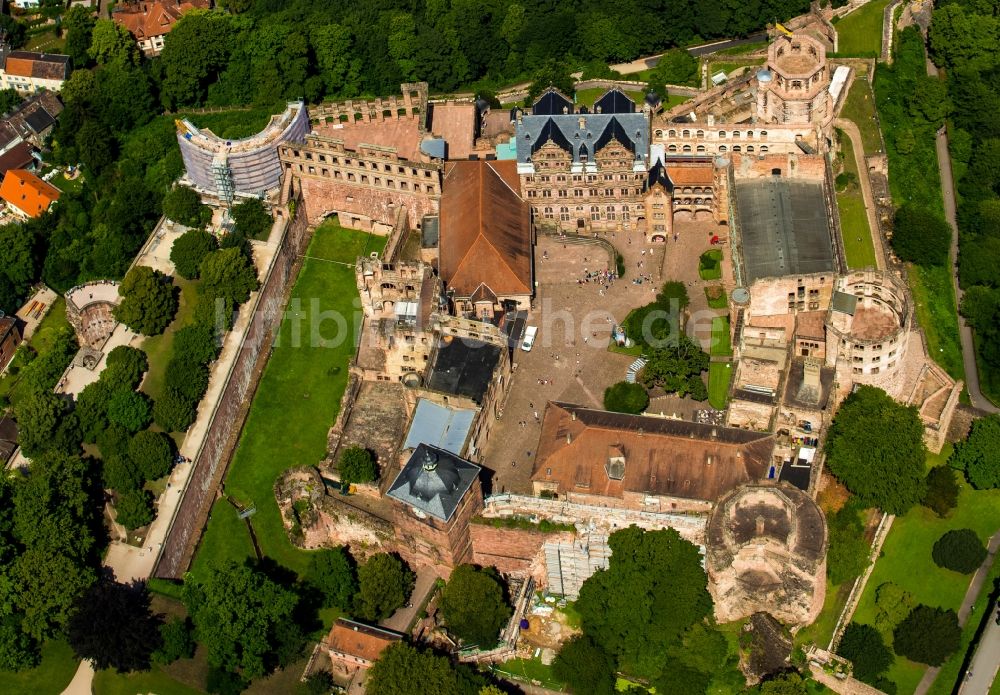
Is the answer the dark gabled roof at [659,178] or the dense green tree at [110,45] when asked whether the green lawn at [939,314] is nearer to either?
the dark gabled roof at [659,178]

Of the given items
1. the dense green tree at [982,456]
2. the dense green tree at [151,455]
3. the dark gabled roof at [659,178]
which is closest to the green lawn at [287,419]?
the dense green tree at [151,455]

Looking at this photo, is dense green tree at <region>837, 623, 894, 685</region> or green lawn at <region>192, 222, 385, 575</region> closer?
dense green tree at <region>837, 623, 894, 685</region>

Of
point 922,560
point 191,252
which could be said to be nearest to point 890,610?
point 922,560

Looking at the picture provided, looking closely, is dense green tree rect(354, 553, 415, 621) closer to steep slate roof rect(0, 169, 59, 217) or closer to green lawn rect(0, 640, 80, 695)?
green lawn rect(0, 640, 80, 695)

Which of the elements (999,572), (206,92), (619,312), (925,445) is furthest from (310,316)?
(999,572)

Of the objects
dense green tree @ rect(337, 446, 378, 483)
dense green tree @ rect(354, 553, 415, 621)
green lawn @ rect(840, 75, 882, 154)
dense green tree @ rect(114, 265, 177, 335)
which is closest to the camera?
dense green tree @ rect(354, 553, 415, 621)

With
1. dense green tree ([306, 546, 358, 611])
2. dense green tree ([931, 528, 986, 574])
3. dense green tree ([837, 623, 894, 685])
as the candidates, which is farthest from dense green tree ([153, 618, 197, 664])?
dense green tree ([931, 528, 986, 574])
